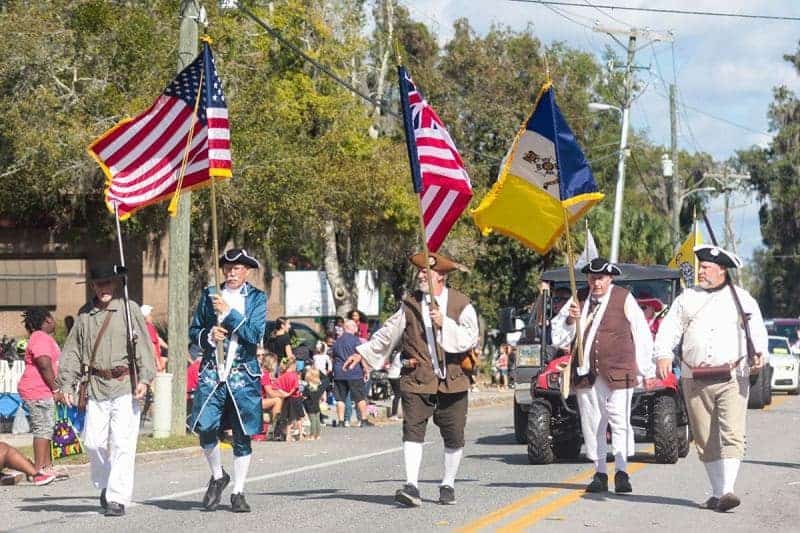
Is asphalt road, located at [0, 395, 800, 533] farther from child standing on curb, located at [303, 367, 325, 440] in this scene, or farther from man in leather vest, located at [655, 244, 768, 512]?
child standing on curb, located at [303, 367, 325, 440]

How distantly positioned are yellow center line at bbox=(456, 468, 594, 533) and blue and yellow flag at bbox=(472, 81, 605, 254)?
7.95 feet

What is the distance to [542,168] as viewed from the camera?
14.1 metres

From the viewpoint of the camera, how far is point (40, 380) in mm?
14625

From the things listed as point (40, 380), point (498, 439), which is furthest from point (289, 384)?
point (40, 380)

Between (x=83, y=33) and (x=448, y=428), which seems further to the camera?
(x=83, y=33)

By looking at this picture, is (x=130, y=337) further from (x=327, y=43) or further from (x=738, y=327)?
(x=327, y=43)

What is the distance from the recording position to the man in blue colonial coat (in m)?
10.8

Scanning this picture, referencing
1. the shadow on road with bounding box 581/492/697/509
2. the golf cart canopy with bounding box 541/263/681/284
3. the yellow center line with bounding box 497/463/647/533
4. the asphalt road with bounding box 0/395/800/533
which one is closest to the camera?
the yellow center line with bounding box 497/463/647/533

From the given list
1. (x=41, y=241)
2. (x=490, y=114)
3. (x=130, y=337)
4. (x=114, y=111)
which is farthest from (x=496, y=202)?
(x=490, y=114)

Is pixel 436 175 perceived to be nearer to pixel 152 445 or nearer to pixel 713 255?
pixel 713 255

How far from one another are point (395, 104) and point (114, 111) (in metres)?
21.9

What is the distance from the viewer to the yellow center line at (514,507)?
1019 centimetres

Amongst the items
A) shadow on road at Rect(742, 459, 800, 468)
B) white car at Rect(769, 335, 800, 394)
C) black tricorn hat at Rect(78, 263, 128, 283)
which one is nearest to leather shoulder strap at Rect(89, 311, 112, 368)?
black tricorn hat at Rect(78, 263, 128, 283)

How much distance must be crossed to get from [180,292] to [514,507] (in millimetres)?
8964
